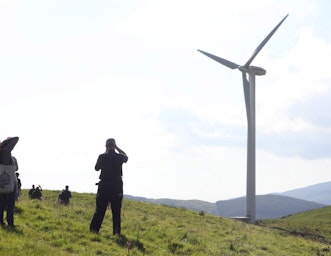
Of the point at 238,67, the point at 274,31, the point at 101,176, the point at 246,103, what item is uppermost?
the point at 274,31

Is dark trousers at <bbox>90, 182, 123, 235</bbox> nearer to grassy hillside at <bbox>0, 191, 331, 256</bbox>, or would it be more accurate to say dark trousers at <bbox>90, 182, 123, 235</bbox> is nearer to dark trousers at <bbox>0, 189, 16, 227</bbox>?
grassy hillside at <bbox>0, 191, 331, 256</bbox>

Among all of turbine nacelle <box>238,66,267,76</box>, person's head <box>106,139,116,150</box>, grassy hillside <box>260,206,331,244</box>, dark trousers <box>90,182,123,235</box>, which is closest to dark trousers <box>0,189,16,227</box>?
dark trousers <box>90,182,123,235</box>

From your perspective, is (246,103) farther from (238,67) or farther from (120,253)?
(120,253)

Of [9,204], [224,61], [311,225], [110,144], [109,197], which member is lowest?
[311,225]

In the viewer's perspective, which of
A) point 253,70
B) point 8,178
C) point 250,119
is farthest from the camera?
point 253,70

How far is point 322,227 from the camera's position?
60500 mm

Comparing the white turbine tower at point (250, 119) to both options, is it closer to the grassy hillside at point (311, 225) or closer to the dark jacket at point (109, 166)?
the grassy hillside at point (311, 225)

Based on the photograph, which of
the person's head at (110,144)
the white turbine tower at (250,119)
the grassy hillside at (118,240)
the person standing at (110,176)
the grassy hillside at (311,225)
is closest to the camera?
the grassy hillside at (118,240)

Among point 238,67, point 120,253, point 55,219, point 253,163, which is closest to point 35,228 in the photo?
point 55,219

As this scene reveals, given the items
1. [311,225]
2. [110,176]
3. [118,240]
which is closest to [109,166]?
[110,176]

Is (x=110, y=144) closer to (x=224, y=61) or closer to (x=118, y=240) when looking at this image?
(x=118, y=240)

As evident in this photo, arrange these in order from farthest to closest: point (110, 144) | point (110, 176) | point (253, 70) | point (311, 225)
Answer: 1. point (311, 225)
2. point (253, 70)
3. point (110, 144)
4. point (110, 176)

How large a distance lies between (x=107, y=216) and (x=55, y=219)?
175 inches

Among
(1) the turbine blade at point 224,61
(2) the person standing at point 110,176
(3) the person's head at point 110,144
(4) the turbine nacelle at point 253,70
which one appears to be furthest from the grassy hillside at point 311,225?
(3) the person's head at point 110,144
